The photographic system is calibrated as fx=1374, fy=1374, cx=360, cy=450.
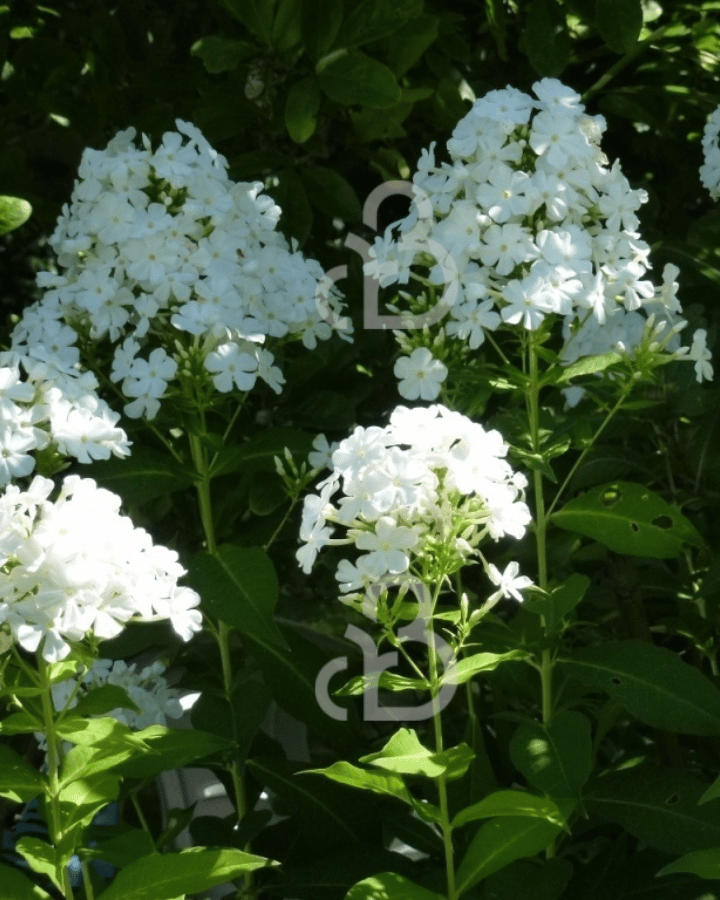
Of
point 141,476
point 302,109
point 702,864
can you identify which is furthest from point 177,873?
point 302,109

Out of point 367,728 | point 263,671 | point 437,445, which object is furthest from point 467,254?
point 367,728

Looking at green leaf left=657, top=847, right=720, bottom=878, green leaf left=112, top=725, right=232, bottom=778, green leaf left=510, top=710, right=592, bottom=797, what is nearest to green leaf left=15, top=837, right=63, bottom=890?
green leaf left=112, top=725, right=232, bottom=778

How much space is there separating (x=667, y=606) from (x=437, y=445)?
114 centimetres

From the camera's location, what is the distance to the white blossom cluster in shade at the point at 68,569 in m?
1.47

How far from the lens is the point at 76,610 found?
148 cm

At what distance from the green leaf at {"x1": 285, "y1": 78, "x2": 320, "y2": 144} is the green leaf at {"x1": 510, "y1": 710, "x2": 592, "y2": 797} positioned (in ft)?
3.46

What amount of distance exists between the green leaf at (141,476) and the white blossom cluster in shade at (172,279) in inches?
3.9

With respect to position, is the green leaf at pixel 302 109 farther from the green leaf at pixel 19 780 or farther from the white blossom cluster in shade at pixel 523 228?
the green leaf at pixel 19 780

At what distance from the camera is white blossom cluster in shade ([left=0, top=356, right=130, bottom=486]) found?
5.63ft

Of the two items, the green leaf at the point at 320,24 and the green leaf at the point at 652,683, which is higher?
the green leaf at the point at 320,24

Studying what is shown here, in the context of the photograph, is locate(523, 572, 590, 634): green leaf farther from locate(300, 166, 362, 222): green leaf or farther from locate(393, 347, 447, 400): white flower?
locate(300, 166, 362, 222): green leaf

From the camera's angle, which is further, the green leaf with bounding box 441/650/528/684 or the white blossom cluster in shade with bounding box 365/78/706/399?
the white blossom cluster in shade with bounding box 365/78/706/399

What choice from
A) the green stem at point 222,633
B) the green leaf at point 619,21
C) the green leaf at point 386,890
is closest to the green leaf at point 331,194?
the green leaf at point 619,21

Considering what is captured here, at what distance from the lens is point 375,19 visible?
2.28 metres
